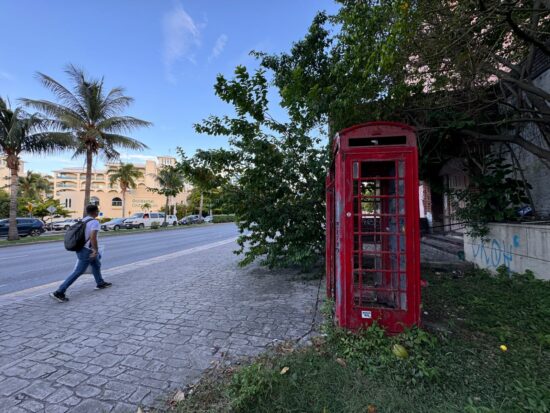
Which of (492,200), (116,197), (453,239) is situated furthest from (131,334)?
(116,197)

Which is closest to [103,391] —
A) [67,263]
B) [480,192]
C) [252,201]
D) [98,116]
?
[252,201]

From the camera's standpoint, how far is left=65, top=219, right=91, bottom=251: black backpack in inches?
211

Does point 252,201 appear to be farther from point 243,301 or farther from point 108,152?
point 108,152

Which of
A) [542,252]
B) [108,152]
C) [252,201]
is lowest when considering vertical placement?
[542,252]

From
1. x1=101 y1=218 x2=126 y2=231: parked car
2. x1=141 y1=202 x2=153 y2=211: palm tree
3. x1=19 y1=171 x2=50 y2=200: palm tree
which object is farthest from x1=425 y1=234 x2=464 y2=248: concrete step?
x1=141 y1=202 x2=153 y2=211: palm tree

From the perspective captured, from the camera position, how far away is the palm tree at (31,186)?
1609 inches

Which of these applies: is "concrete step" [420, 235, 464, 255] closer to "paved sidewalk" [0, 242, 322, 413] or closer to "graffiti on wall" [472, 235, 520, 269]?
"graffiti on wall" [472, 235, 520, 269]

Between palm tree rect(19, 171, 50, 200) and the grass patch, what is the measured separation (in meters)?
52.3

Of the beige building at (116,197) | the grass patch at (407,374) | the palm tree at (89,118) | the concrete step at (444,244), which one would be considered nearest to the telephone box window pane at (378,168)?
the grass patch at (407,374)

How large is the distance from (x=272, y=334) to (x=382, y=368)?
4.79 ft

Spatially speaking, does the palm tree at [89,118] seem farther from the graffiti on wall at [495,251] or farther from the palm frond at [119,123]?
the graffiti on wall at [495,251]

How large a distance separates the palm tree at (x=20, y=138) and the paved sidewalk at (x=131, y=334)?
16069mm

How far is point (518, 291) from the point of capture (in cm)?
469

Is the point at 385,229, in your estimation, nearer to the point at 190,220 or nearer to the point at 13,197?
the point at 13,197
